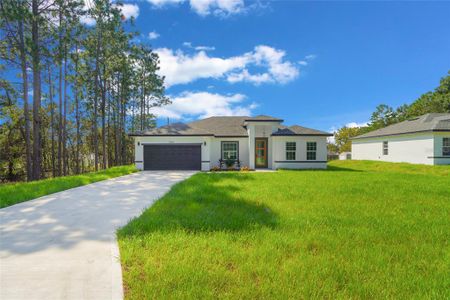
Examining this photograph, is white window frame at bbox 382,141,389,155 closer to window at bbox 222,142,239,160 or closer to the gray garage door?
window at bbox 222,142,239,160

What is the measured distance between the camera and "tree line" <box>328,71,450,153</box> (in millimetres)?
33125

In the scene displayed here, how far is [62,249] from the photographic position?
3277mm

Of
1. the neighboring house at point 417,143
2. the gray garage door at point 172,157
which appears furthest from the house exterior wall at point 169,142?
the neighboring house at point 417,143

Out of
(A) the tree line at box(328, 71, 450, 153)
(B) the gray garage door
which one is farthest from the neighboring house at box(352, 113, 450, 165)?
(B) the gray garage door

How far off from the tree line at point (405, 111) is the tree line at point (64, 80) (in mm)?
29888

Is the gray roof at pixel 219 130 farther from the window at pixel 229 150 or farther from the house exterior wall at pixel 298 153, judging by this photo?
the window at pixel 229 150

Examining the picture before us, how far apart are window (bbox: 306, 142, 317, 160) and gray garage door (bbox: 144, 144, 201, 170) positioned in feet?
28.2

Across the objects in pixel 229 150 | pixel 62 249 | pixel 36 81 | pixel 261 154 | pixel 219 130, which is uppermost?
pixel 36 81

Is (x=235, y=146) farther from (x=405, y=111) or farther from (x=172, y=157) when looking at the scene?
(x=405, y=111)

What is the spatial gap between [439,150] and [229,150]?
56.9 ft

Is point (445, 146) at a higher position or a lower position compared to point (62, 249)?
higher

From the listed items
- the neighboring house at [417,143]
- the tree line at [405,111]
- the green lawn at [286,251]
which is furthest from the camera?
the tree line at [405,111]

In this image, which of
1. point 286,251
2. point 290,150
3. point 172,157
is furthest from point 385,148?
point 286,251

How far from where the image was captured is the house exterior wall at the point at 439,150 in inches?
690
